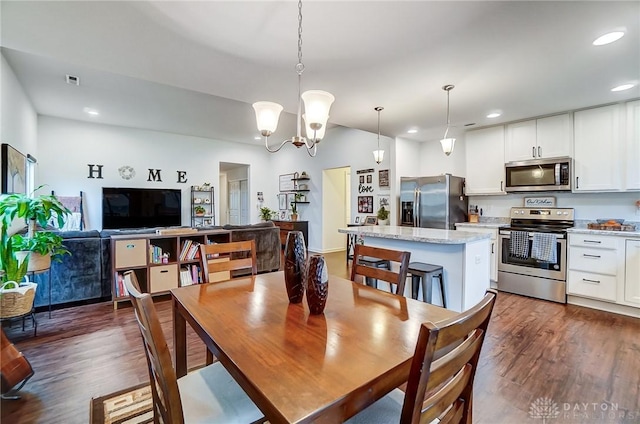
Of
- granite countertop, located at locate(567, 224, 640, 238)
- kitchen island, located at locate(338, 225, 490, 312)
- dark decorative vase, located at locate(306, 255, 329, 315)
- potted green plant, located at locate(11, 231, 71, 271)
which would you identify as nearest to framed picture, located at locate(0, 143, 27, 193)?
potted green plant, located at locate(11, 231, 71, 271)

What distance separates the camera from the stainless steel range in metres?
3.64

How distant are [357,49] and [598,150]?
11.4ft

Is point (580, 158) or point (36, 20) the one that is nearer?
point (36, 20)

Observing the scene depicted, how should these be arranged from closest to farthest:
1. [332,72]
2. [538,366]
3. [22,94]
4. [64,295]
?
[538,366] < [332,72] < [64,295] < [22,94]

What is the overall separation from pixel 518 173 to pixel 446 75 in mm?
2304

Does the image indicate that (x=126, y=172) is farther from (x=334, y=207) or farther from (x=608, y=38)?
(x=608, y=38)

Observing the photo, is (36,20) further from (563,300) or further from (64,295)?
(563,300)

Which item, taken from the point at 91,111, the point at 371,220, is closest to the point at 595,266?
the point at 371,220

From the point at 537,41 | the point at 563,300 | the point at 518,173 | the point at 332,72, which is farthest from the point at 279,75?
the point at 563,300

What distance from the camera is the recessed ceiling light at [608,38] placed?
215 cm

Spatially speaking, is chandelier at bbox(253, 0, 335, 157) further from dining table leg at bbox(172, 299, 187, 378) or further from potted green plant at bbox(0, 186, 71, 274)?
potted green plant at bbox(0, 186, 71, 274)

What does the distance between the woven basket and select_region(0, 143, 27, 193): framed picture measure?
135 cm

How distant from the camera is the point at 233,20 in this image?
2.00 m

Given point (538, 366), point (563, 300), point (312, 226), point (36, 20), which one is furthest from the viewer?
point (312, 226)
